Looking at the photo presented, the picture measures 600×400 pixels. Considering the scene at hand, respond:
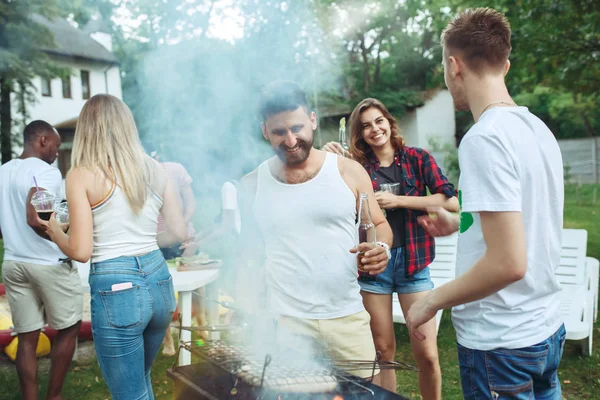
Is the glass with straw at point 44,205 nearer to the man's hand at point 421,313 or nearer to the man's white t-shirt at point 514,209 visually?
the man's hand at point 421,313

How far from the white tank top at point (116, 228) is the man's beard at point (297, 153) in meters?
0.76

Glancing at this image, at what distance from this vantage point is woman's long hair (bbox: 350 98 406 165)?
3.48 m

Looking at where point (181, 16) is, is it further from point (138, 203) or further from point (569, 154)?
point (569, 154)

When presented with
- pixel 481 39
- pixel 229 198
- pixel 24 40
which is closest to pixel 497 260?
pixel 481 39

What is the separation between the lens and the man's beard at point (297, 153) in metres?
2.54

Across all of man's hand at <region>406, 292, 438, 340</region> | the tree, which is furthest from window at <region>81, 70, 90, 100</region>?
man's hand at <region>406, 292, 438, 340</region>

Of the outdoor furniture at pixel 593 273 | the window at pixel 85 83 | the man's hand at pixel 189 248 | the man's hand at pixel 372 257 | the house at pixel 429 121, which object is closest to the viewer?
the man's hand at pixel 372 257

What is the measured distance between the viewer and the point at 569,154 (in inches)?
906

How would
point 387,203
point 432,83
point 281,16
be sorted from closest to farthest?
1. point 387,203
2. point 281,16
3. point 432,83

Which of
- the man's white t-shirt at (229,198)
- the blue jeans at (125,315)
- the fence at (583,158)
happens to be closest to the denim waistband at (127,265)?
the blue jeans at (125,315)

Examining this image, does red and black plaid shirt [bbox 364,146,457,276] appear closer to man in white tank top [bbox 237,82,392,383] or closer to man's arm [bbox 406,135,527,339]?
man in white tank top [bbox 237,82,392,383]

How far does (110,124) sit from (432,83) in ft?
85.0

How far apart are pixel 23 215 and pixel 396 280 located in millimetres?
2548

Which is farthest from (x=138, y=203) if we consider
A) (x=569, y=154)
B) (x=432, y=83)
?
(x=432, y=83)
